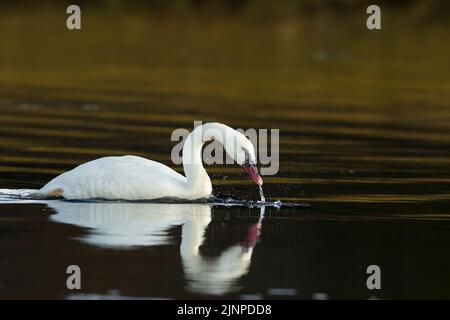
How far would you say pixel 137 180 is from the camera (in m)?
14.0

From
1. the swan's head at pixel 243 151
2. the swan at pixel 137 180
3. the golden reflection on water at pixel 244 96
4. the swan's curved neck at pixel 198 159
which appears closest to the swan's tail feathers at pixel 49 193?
the swan at pixel 137 180

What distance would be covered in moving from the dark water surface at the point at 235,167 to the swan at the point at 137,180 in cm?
22

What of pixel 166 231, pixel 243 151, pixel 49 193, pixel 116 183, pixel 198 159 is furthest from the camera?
pixel 198 159

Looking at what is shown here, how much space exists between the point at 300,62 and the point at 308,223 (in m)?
22.3

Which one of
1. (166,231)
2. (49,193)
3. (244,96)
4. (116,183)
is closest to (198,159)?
(116,183)

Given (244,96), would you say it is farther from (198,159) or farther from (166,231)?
(166,231)

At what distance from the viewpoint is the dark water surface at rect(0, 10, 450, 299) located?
10.7 meters

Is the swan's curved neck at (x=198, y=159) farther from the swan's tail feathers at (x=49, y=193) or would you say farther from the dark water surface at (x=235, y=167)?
the swan's tail feathers at (x=49, y=193)

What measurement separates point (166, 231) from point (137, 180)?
1.68 metres

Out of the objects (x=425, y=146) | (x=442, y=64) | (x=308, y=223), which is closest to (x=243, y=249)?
(x=308, y=223)

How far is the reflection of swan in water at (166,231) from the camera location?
34.9ft

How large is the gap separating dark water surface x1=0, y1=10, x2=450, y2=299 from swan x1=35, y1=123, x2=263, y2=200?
0.22m

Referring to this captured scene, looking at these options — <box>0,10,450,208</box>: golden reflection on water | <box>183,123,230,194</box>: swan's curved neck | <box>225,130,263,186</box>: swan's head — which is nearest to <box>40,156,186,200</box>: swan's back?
<box>183,123,230,194</box>: swan's curved neck

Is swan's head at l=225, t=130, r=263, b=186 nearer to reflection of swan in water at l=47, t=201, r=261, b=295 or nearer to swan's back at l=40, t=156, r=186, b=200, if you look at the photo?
reflection of swan in water at l=47, t=201, r=261, b=295
